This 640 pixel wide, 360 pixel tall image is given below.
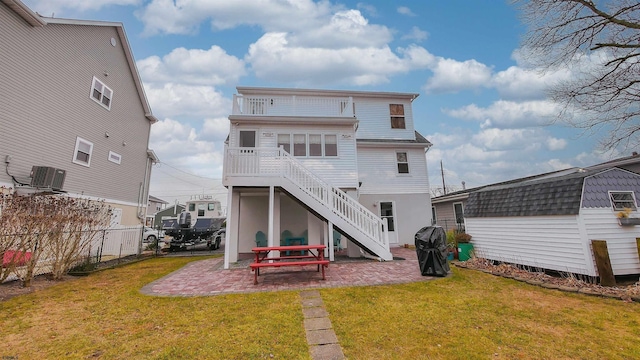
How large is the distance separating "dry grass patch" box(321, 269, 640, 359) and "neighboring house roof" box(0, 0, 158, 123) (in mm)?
12349

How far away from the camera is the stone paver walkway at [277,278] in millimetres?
5602

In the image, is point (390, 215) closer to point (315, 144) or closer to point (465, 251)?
point (465, 251)

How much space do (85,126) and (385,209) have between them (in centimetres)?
1427

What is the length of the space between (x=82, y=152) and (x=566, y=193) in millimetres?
16355

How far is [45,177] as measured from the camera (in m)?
7.75

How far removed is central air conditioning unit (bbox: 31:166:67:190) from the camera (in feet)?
25.1

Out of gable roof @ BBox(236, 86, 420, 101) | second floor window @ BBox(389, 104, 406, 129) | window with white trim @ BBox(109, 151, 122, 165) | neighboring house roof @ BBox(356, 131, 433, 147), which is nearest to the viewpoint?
window with white trim @ BBox(109, 151, 122, 165)

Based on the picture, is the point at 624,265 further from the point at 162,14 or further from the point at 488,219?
the point at 162,14

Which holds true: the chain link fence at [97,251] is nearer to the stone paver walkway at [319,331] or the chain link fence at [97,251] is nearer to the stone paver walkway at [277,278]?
the stone paver walkway at [277,278]

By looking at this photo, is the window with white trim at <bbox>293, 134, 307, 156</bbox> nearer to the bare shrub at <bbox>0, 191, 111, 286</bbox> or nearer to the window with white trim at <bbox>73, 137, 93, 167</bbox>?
the bare shrub at <bbox>0, 191, 111, 286</bbox>

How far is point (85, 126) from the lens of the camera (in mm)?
9852

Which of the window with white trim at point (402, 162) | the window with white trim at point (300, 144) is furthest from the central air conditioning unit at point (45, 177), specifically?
the window with white trim at point (402, 162)

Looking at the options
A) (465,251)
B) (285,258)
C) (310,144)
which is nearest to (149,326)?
(285,258)

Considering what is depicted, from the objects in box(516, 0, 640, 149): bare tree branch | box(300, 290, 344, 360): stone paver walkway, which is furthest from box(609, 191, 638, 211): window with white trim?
box(300, 290, 344, 360): stone paver walkway
